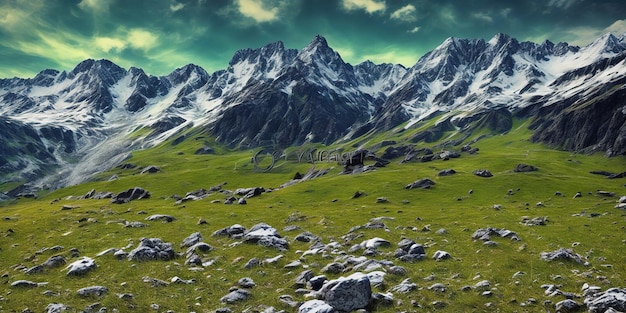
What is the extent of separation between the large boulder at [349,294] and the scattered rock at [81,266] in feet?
56.1

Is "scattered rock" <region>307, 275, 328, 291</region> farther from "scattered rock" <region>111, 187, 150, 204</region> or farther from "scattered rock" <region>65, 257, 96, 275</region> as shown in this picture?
"scattered rock" <region>111, 187, 150, 204</region>

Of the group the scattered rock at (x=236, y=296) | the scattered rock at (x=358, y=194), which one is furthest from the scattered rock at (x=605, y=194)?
the scattered rock at (x=236, y=296)

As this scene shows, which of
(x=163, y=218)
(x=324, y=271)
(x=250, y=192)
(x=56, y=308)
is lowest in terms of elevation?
(x=250, y=192)

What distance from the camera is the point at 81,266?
26.8m

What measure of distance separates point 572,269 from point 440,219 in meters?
23.9

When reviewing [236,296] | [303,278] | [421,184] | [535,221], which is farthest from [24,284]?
[421,184]

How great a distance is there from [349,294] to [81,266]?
19032mm

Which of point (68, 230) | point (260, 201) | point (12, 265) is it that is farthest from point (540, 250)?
point (260, 201)

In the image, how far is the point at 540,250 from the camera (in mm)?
31359

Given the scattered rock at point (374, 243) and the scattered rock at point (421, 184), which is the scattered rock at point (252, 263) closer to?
the scattered rock at point (374, 243)

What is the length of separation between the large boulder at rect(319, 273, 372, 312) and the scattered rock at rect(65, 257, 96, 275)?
17.1 metres

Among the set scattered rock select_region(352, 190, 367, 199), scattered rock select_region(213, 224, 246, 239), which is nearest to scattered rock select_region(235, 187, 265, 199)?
scattered rock select_region(352, 190, 367, 199)

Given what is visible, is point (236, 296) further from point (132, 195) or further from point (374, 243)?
point (132, 195)

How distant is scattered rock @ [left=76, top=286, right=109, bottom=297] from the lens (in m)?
22.4
